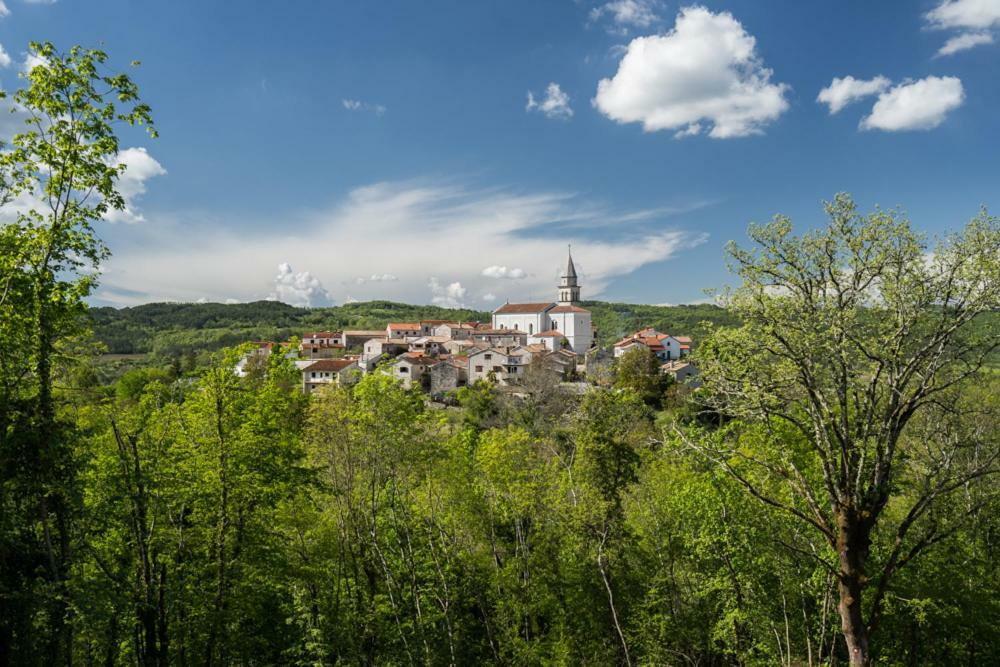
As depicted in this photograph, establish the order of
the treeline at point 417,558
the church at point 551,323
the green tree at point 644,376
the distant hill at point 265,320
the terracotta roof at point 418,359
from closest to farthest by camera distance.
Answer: the treeline at point 417,558 → the green tree at point 644,376 → the terracotta roof at point 418,359 → the church at point 551,323 → the distant hill at point 265,320

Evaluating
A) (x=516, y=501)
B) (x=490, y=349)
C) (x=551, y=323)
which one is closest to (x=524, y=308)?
(x=551, y=323)

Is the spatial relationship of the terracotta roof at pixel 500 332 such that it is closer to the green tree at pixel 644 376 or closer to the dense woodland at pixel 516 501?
the green tree at pixel 644 376

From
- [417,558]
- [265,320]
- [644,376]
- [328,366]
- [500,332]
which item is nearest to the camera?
[417,558]

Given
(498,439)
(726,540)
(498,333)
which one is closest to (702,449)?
(726,540)

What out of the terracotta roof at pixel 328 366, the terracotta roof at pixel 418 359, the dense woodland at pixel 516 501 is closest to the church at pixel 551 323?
the terracotta roof at pixel 418 359

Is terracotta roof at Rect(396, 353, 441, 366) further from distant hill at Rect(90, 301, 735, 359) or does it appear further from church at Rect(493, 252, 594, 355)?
distant hill at Rect(90, 301, 735, 359)

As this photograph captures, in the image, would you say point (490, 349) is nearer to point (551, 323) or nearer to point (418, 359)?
point (418, 359)

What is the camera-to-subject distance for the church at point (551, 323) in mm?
90625

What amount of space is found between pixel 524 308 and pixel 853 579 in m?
93.5

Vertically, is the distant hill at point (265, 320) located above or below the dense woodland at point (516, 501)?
above

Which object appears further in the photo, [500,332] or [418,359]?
[500,332]

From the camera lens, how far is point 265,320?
163 m

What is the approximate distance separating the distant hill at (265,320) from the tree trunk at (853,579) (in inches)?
3930

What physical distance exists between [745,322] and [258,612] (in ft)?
40.9
